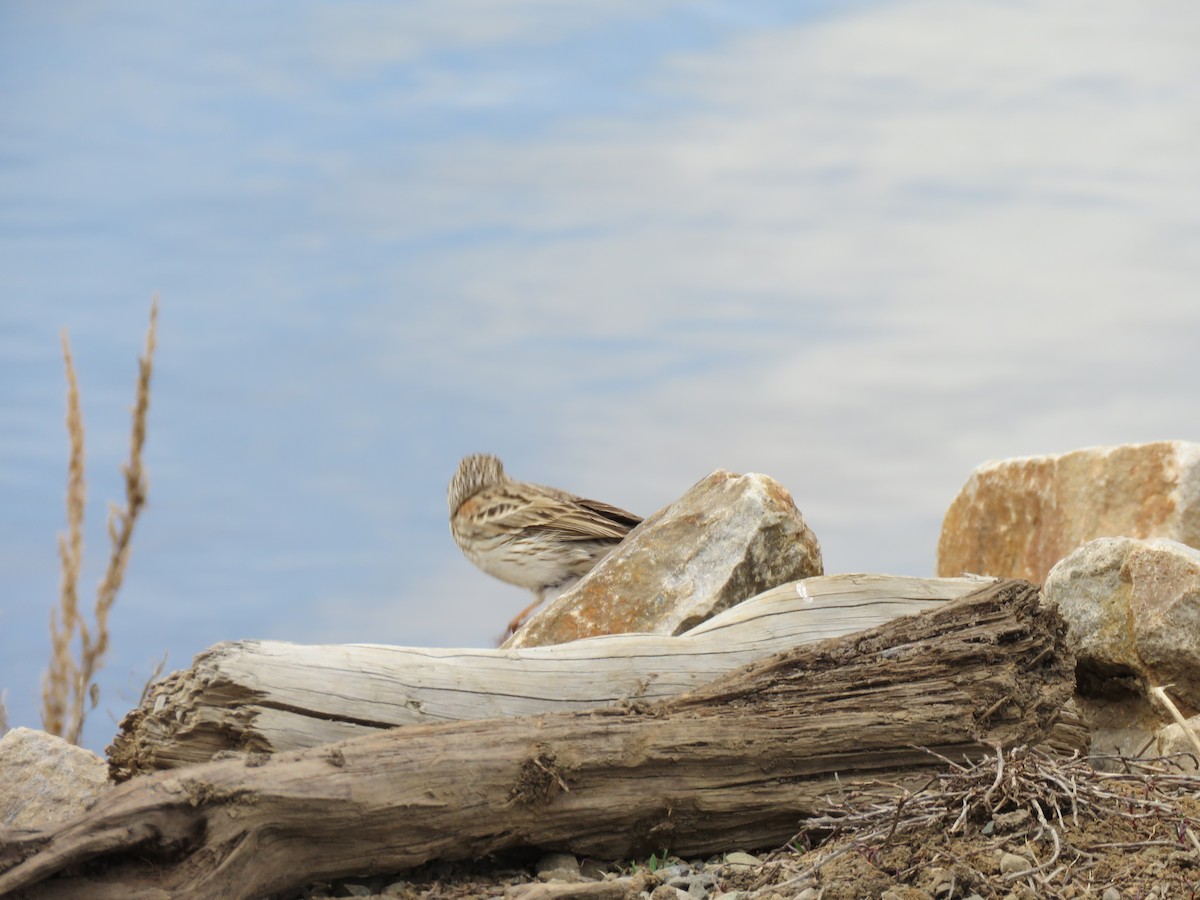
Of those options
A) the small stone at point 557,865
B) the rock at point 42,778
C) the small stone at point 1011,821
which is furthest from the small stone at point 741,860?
the rock at point 42,778

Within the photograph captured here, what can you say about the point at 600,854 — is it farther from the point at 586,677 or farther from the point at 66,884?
the point at 66,884

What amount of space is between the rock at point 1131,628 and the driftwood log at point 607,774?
125cm

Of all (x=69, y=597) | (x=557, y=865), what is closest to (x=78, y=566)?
(x=69, y=597)

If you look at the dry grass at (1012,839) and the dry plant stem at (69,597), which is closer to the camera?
the dry grass at (1012,839)

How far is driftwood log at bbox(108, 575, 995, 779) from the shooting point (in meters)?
5.02

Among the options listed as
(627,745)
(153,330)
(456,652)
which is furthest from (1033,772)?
(153,330)

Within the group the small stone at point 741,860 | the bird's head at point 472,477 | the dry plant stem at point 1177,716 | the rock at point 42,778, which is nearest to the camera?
the small stone at point 741,860

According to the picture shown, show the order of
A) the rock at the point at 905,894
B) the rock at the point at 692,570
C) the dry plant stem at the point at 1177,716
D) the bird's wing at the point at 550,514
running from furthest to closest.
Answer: the bird's wing at the point at 550,514 < the rock at the point at 692,570 < the dry plant stem at the point at 1177,716 < the rock at the point at 905,894

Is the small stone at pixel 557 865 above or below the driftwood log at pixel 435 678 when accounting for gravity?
below

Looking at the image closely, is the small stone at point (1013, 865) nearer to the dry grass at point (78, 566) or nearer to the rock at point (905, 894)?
the rock at point (905, 894)

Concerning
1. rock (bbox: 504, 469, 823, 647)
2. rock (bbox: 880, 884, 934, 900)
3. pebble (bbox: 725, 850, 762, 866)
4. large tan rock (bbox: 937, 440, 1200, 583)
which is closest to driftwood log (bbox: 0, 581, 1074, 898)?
pebble (bbox: 725, 850, 762, 866)

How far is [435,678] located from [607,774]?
902 millimetres

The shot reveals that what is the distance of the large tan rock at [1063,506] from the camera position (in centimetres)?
873

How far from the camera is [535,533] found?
7879 mm
